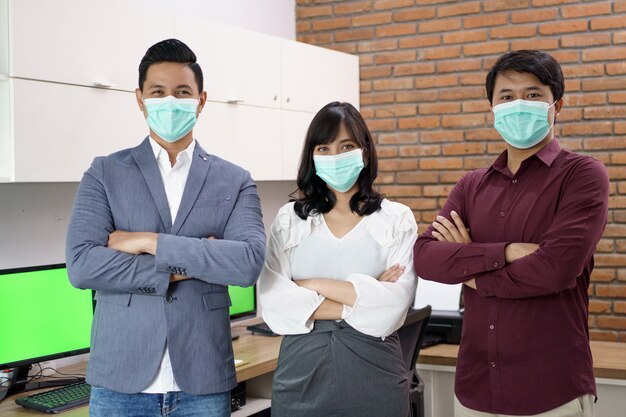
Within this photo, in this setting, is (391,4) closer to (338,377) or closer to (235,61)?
(235,61)

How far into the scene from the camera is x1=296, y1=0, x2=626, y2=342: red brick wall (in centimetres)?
411

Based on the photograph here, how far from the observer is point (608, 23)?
13.4 ft

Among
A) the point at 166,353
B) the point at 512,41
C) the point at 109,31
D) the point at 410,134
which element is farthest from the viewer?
the point at 410,134

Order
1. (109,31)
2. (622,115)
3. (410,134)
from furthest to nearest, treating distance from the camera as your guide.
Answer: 1. (410,134)
2. (622,115)
3. (109,31)

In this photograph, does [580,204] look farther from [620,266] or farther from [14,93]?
[620,266]

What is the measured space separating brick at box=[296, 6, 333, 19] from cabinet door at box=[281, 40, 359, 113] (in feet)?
1.26

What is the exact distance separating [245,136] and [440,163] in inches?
50.6

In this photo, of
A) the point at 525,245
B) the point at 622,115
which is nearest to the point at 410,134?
the point at 622,115

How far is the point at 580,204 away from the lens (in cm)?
218

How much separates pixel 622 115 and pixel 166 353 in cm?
294

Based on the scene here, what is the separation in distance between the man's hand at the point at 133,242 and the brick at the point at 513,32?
2870 mm

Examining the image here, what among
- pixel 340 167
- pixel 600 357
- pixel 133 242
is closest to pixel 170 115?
pixel 133 242

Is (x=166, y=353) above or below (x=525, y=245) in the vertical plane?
below

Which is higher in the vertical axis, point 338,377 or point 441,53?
point 441,53
